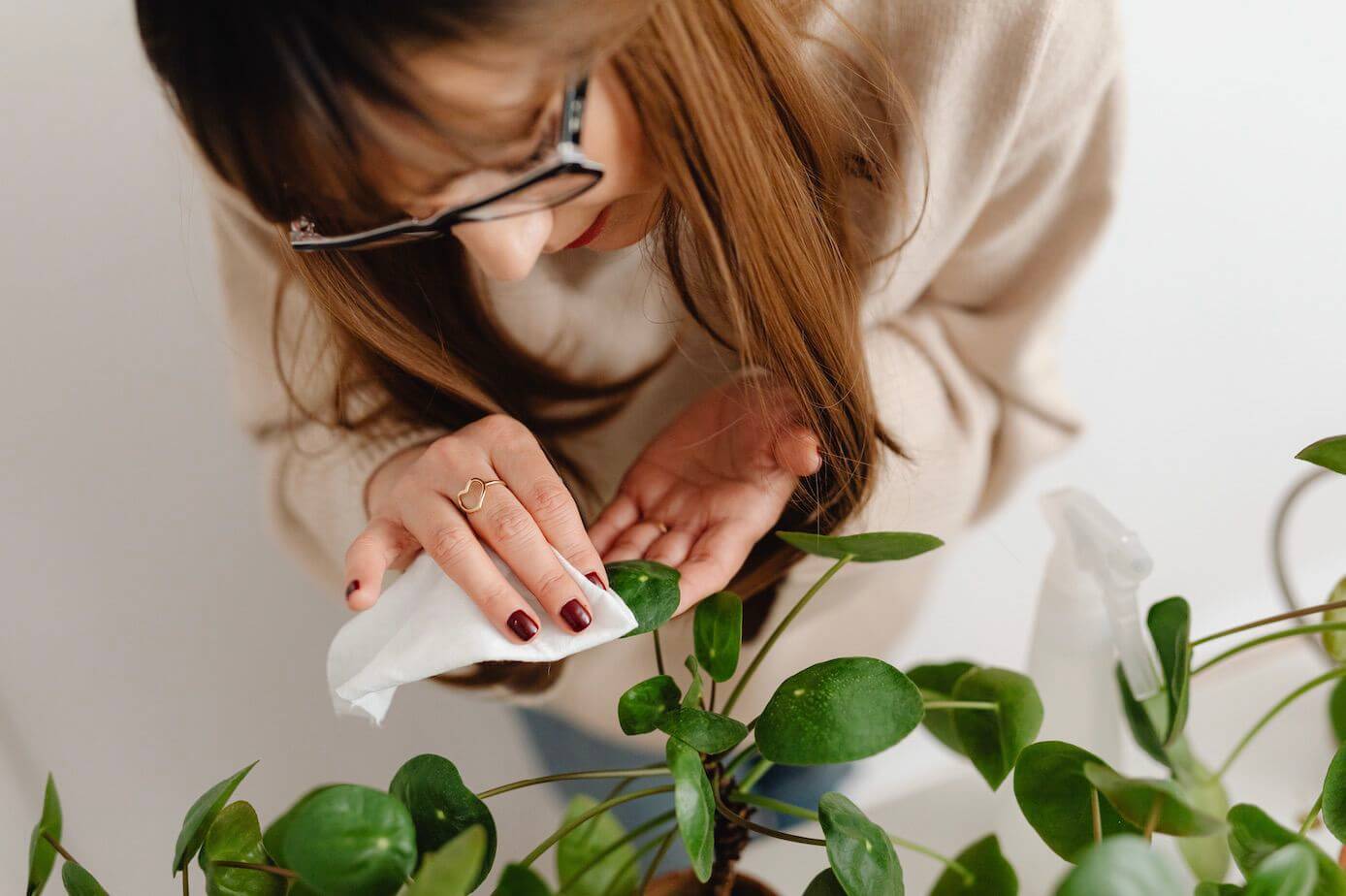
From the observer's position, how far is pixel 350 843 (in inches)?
11.9

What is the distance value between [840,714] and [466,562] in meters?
0.19

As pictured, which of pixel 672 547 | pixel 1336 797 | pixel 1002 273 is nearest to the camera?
pixel 1336 797

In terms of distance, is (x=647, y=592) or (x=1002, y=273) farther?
(x=1002, y=273)

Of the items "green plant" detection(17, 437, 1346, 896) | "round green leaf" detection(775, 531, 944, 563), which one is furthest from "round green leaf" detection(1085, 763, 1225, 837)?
"round green leaf" detection(775, 531, 944, 563)

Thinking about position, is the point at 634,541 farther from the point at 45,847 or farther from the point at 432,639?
the point at 45,847

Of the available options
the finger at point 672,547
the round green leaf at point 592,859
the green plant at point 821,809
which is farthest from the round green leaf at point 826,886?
the finger at point 672,547

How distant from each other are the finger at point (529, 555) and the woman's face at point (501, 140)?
118 millimetres

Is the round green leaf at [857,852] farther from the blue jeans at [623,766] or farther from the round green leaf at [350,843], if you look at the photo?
the blue jeans at [623,766]

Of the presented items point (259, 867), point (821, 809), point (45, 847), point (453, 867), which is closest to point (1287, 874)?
point (821, 809)

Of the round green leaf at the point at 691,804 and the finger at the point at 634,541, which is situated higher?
the round green leaf at the point at 691,804

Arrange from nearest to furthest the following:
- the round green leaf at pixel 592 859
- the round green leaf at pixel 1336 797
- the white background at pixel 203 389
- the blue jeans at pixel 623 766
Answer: the round green leaf at pixel 1336 797
the round green leaf at pixel 592 859
the white background at pixel 203 389
the blue jeans at pixel 623 766

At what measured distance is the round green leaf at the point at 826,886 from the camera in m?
0.38

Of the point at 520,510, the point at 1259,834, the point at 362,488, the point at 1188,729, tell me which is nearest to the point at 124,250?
the point at 362,488

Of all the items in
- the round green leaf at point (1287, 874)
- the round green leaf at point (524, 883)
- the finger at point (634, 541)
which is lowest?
the round green leaf at point (1287, 874)
